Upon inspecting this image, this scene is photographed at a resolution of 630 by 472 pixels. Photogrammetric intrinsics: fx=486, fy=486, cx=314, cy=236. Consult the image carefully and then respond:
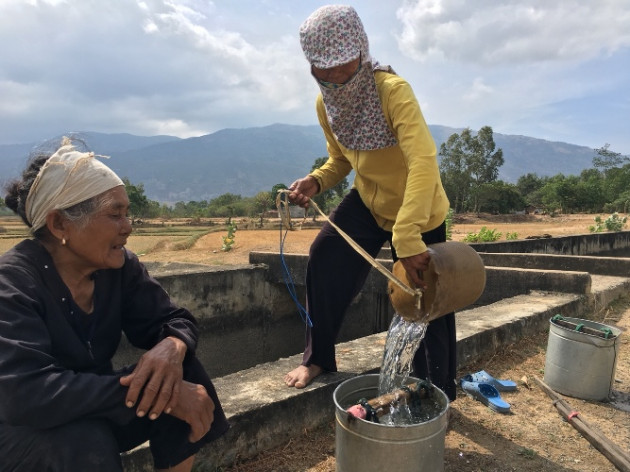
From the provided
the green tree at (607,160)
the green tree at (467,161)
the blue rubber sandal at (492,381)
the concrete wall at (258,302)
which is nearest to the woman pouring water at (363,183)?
the blue rubber sandal at (492,381)

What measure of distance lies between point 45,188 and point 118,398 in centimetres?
73

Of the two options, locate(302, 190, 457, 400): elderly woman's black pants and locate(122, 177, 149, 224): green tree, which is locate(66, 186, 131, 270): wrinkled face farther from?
locate(122, 177, 149, 224): green tree

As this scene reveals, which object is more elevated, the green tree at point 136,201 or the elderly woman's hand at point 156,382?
the elderly woman's hand at point 156,382

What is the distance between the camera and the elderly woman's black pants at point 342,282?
8.34 ft

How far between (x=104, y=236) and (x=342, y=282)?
4.39 feet

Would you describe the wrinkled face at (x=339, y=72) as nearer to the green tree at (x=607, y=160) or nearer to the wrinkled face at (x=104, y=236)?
the wrinkled face at (x=104, y=236)

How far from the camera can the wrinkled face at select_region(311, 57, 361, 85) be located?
218cm

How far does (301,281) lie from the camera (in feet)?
20.7

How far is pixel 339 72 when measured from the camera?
7.24 feet

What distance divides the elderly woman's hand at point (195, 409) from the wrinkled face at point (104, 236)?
518mm

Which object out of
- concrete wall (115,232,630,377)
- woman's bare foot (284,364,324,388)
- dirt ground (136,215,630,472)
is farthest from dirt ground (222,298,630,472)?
concrete wall (115,232,630,377)

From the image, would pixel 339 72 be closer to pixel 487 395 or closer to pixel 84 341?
pixel 84 341

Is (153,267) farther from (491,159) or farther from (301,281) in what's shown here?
(491,159)

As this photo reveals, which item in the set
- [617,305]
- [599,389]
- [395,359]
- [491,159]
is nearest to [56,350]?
[395,359]
